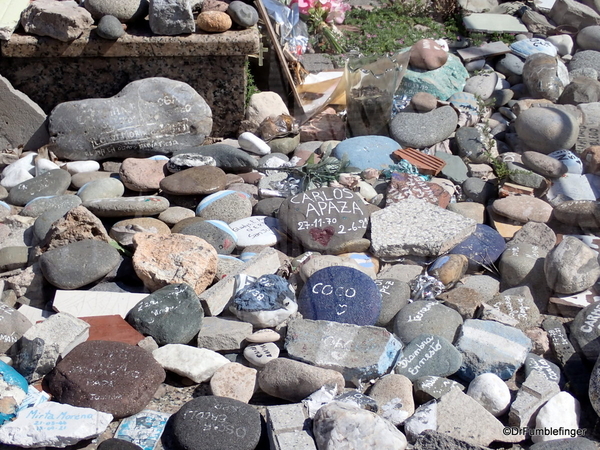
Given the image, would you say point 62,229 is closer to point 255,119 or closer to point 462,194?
point 255,119

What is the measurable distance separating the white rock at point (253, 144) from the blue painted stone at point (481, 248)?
1.77 metres

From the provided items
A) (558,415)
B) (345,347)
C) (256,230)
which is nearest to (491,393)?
(558,415)

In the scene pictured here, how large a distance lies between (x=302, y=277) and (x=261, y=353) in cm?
63

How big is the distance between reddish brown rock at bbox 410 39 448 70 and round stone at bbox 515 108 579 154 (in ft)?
3.52

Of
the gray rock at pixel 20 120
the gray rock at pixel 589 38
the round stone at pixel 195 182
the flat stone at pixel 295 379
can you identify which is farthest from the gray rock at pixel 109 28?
the gray rock at pixel 589 38

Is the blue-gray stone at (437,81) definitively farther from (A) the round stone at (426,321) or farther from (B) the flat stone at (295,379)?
(B) the flat stone at (295,379)

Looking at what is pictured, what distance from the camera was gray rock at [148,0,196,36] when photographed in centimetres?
496

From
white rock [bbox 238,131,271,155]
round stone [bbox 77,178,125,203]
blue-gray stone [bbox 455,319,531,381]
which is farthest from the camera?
white rock [bbox 238,131,271,155]

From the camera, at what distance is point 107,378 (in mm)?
2840

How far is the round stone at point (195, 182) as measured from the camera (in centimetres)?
434

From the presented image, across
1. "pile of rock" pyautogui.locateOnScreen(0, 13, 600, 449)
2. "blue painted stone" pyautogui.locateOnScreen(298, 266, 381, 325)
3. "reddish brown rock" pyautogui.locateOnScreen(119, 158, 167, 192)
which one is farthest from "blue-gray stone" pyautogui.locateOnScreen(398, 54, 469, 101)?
"blue painted stone" pyautogui.locateOnScreen(298, 266, 381, 325)

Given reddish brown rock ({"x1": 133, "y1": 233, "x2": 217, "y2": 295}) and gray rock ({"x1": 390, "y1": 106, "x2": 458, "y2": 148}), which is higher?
reddish brown rock ({"x1": 133, "y1": 233, "x2": 217, "y2": 295})

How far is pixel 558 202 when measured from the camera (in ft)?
15.2

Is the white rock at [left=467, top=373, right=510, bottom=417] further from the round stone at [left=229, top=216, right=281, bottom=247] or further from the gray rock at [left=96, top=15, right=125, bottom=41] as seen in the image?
the gray rock at [left=96, top=15, right=125, bottom=41]
